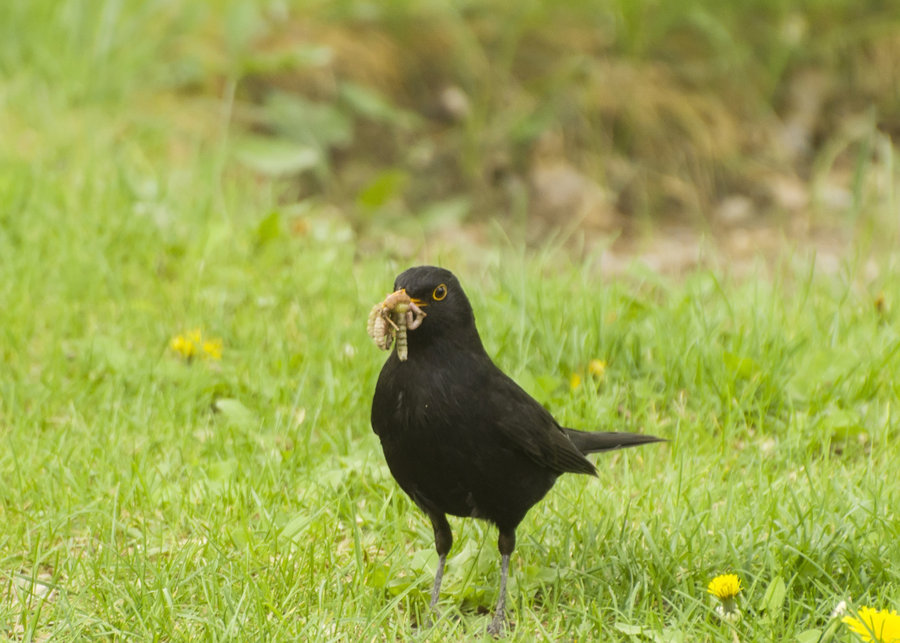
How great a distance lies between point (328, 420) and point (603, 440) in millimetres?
1051

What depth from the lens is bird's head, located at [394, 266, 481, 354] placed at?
2846 mm

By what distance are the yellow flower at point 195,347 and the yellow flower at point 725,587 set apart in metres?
2.22

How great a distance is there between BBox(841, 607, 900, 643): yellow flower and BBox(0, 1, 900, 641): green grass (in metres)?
0.18

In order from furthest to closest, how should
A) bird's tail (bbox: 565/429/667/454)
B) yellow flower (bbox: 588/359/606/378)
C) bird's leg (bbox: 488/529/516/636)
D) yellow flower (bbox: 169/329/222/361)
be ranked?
1. yellow flower (bbox: 169/329/222/361)
2. yellow flower (bbox: 588/359/606/378)
3. bird's tail (bbox: 565/429/667/454)
4. bird's leg (bbox: 488/529/516/636)

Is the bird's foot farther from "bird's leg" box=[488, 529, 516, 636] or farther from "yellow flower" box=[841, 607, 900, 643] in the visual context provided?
"yellow flower" box=[841, 607, 900, 643]

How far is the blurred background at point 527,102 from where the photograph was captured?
20.6 feet

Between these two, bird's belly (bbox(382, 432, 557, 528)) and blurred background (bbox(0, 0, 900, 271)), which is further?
blurred background (bbox(0, 0, 900, 271))

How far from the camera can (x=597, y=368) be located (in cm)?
404

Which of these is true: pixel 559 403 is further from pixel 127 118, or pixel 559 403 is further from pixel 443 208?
pixel 127 118

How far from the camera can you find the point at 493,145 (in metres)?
6.94

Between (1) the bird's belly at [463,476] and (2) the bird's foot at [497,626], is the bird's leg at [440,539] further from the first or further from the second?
(2) the bird's foot at [497,626]

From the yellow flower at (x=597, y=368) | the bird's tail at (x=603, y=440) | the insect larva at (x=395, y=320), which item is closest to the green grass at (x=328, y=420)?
the yellow flower at (x=597, y=368)

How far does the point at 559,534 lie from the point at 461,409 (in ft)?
2.11

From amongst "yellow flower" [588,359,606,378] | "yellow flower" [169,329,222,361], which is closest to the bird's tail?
"yellow flower" [588,359,606,378]
